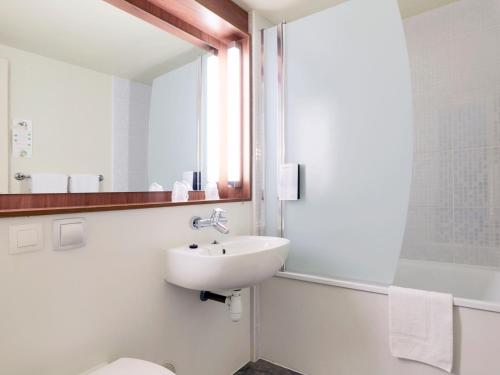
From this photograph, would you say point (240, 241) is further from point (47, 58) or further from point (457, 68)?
point (457, 68)

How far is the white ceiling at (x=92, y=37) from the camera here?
120cm

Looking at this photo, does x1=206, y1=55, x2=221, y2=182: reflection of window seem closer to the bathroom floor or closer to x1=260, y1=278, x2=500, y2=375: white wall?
x1=260, y1=278, x2=500, y2=375: white wall

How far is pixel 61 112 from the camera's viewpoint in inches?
50.0

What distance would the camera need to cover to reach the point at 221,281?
1.31 m

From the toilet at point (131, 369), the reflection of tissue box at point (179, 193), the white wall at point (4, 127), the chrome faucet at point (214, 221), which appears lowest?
the toilet at point (131, 369)

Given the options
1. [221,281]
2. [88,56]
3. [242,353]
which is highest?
[88,56]

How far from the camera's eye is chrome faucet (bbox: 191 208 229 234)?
159 cm

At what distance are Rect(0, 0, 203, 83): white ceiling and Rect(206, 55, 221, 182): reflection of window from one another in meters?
0.24

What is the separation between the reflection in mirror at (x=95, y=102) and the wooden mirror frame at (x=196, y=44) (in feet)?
0.13

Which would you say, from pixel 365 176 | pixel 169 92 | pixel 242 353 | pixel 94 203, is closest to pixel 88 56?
pixel 169 92

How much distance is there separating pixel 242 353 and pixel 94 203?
4.20 ft

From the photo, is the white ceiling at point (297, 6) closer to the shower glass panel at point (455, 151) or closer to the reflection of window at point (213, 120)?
the shower glass panel at point (455, 151)

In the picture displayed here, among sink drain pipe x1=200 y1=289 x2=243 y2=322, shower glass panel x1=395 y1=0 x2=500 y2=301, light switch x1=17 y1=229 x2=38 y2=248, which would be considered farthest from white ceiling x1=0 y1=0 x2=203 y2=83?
shower glass panel x1=395 y1=0 x2=500 y2=301

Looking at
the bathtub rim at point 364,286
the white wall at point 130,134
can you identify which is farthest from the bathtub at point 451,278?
the white wall at point 130,134
